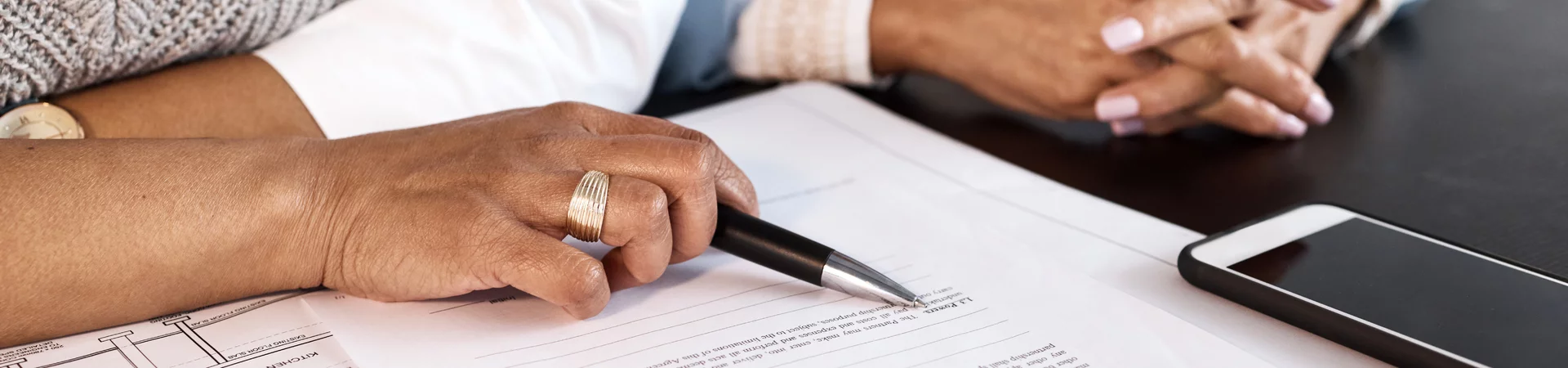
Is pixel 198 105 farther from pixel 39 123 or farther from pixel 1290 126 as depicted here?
pixel 1290 126

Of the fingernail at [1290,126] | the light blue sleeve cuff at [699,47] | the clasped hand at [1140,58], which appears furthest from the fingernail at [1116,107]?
the light blue sleeve cuff at [699,47]

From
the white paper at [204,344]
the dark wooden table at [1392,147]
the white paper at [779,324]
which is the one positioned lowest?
the white paper at [204,344]

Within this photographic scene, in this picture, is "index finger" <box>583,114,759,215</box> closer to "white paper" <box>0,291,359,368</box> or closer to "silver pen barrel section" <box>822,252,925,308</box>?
"silver pen barrel section" <box>822,252,925,308</box>

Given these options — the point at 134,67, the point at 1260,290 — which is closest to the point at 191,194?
the point at 134,67

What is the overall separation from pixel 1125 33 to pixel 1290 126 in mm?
155

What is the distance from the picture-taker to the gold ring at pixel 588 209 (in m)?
0.55

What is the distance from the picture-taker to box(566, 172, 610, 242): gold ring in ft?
1.80

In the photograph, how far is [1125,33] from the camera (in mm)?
827

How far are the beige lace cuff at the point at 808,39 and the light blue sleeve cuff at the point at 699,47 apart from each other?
0.06 ft

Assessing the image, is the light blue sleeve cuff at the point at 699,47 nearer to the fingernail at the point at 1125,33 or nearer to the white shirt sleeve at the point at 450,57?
the white shirt sleeve at the point at 450,57

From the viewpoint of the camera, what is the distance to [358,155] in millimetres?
581

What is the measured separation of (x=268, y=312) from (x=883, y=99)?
0.60m

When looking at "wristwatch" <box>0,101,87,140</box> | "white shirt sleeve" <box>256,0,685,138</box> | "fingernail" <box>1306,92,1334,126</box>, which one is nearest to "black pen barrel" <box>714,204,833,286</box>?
"white shirt sleeve" <box>256,0,685,138</box>

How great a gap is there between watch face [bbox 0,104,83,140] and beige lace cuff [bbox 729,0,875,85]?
56cm
